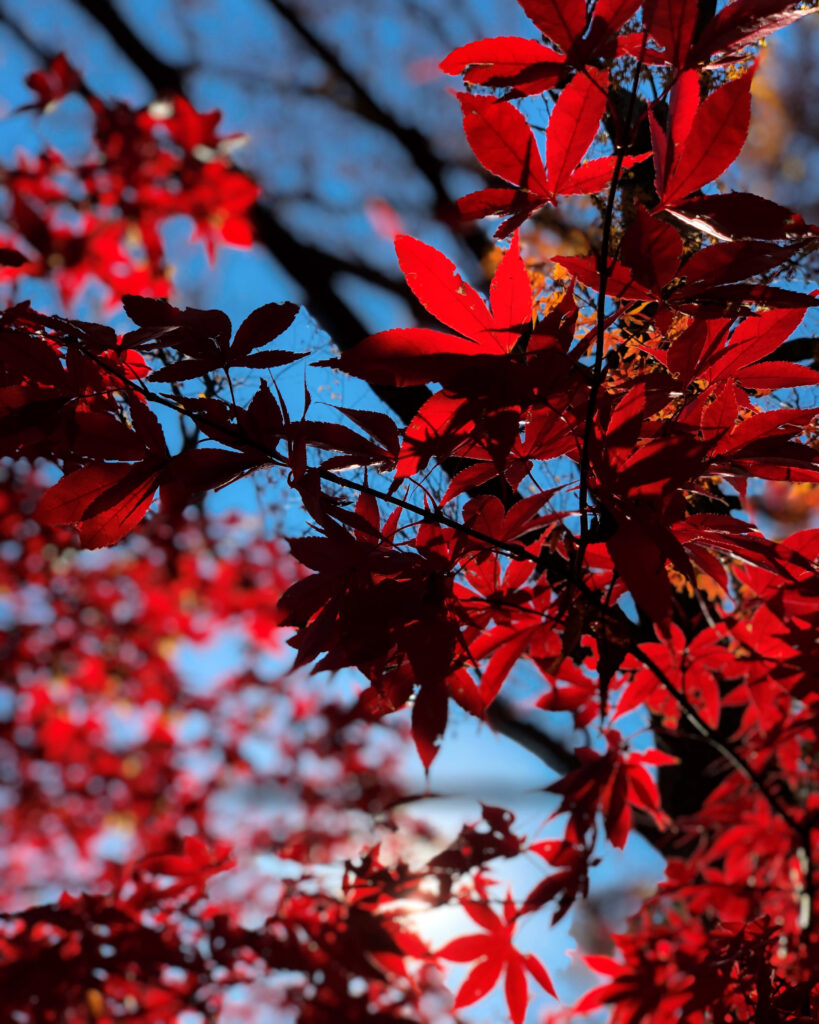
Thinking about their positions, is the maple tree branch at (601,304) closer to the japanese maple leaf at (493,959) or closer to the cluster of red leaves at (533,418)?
the cluster of red leaves at (533,418)

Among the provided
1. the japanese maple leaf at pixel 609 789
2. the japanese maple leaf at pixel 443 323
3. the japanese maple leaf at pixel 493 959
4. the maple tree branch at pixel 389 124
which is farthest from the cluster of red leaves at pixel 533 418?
the maple tree branch at pixel 389 124

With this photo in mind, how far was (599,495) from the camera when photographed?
0.73m

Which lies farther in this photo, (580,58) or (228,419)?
(228,419)

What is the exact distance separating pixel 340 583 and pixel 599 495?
0.93 feet

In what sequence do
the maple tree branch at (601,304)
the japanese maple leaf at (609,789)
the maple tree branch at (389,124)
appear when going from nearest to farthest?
the maple tree branch at (601,304) < the japanese maple leaf at (609,789) < the maple tree branch at (389,124)

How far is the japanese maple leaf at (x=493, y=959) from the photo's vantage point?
1.35m

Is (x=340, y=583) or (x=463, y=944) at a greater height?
(x=340, y=583)

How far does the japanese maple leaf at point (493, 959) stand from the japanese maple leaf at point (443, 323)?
3.67 ft

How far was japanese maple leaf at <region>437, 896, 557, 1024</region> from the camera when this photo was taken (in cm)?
135

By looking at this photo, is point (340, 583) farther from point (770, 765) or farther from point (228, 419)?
point (770, 765)

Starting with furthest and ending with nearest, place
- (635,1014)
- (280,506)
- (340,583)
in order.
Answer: (280,506) < (635,1014) < (340,583)

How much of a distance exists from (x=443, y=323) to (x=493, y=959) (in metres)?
1.22

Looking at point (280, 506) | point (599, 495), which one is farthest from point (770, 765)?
point (599, 495)

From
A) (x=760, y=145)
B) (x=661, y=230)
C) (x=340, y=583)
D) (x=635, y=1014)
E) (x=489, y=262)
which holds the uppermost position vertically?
(x=760, y=145)
